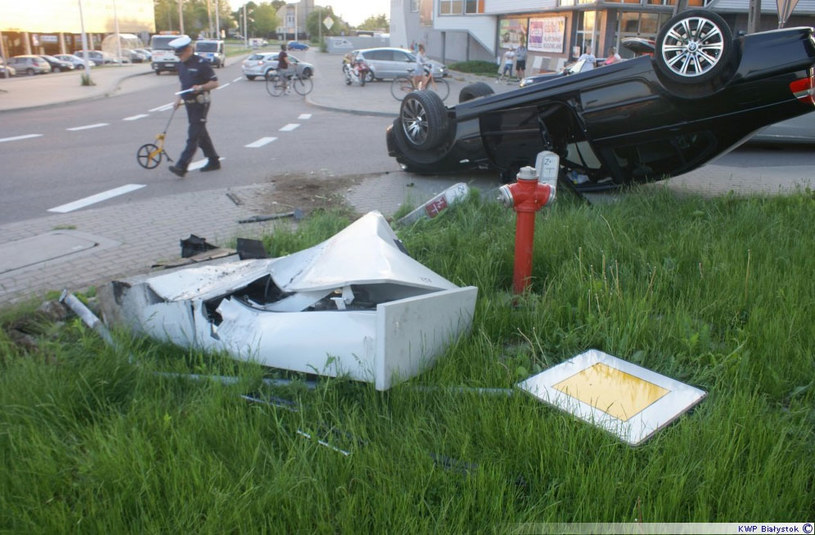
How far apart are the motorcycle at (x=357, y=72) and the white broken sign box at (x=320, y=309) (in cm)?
2895

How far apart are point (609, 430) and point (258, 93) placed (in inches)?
1119

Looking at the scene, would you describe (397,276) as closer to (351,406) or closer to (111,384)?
(351,406)

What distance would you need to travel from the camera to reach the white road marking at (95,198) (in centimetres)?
783

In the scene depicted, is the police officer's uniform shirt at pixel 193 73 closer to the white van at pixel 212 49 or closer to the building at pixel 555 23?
the building at pixel 555 23

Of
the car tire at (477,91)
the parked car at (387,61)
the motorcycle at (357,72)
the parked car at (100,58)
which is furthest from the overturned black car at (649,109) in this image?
the parked car at (100,58)

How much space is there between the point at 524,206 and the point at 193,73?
704 cm

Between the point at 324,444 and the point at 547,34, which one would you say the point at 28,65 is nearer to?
the point at 547,34

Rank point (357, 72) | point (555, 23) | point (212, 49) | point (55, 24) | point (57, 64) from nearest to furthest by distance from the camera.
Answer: point (357, 72) < point (555, 23) < point (57, 64) < point (212, 49) < point (55, 24)

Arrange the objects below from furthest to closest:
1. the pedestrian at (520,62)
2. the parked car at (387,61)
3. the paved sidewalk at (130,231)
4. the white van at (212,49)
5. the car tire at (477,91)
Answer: the white van at (212,49), the pedestrian at (520,62), the parked car at (387,61), the car tire at (477,91), the paved sidewalk at (130,231)

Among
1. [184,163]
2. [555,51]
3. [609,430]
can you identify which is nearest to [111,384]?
[609,430]

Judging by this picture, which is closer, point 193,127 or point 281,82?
point 193,127

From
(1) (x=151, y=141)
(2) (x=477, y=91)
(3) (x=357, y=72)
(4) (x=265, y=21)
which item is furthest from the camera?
(4) (x=265, y=21)

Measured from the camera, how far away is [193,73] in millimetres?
9594

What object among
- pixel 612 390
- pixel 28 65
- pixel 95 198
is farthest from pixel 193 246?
pixel 28 65
